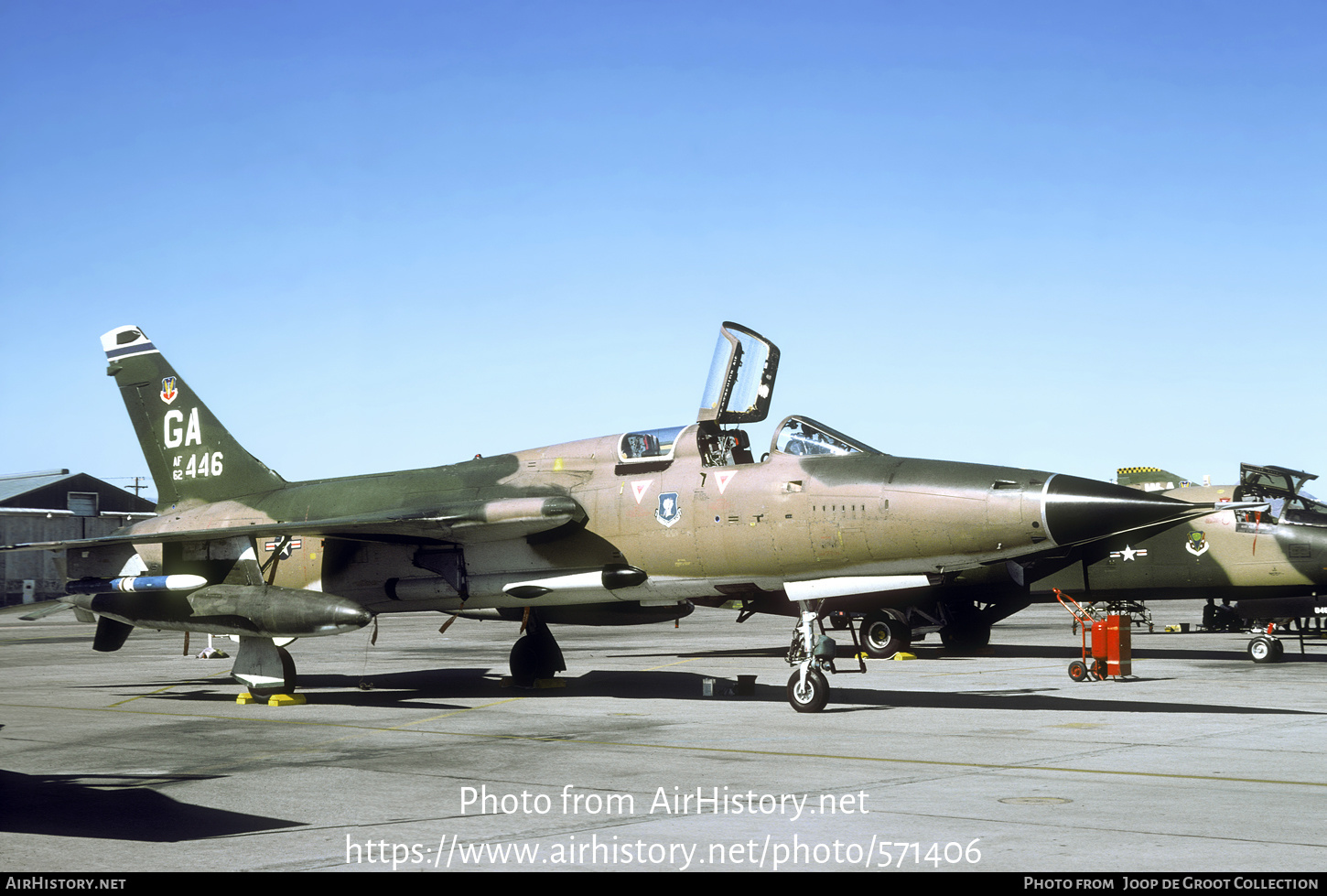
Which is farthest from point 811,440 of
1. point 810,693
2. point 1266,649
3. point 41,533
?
point 41,533

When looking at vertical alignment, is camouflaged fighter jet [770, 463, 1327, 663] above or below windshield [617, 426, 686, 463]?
below

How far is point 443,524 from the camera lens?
14688mm

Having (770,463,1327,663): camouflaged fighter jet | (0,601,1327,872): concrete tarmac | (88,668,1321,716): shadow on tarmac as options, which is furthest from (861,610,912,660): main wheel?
(88,668,1321,716): shadow on tarmac

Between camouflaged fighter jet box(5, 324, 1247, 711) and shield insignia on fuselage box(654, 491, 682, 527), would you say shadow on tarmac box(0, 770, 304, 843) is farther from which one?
shield insignia on fuselage box(654, 491, 682, 527)

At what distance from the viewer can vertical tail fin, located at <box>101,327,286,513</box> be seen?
18500 millimetres

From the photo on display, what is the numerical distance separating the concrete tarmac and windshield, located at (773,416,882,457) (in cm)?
299

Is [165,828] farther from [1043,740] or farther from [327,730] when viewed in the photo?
[1043,740]

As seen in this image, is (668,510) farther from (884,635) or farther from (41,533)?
(41,533)

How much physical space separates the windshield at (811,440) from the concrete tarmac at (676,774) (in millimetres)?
2988

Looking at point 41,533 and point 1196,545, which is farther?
point 41,533

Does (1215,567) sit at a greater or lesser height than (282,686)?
greater

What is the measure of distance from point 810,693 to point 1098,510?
3952 mm
